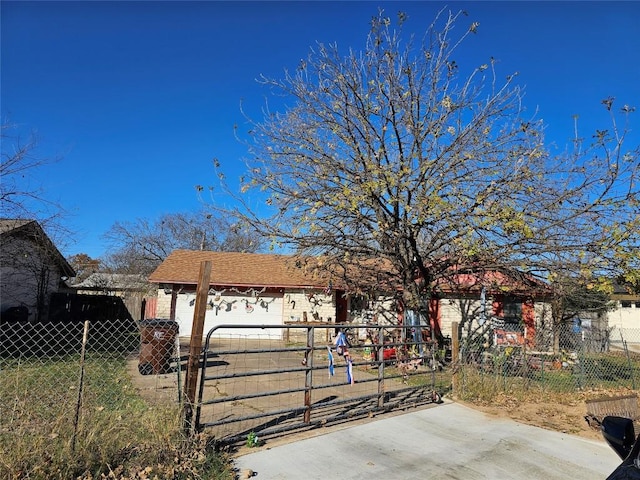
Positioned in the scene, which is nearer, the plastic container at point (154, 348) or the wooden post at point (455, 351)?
the wooden post at point (455, 351)

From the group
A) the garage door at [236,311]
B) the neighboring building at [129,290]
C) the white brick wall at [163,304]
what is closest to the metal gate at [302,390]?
the garage door at [236,311]

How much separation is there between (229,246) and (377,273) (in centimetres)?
2906

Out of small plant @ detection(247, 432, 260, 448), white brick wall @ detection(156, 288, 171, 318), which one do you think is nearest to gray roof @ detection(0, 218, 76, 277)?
white brick wall @ detection(156, 288, 171, 318)

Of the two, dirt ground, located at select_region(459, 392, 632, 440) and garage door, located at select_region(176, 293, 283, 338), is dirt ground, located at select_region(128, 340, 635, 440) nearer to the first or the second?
dirt ground, located at select_region(459, 392, 632, 440)

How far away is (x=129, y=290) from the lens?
29.8m

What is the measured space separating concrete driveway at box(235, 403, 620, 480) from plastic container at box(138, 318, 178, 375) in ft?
18.2

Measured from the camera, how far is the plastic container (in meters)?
9.92

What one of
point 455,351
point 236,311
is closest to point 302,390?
point 455,351

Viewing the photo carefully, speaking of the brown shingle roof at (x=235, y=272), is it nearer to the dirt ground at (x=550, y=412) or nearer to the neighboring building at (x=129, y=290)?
the neighboring building at (x=129, y=290)

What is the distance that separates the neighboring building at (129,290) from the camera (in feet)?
73.0

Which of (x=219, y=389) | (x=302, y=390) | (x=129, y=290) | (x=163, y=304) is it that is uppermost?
(x=129, y=290)

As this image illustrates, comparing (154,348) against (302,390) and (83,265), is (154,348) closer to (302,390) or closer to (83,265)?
(302,390)

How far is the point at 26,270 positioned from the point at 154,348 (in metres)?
12.9

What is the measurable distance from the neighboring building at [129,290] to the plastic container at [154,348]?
1247 cm
